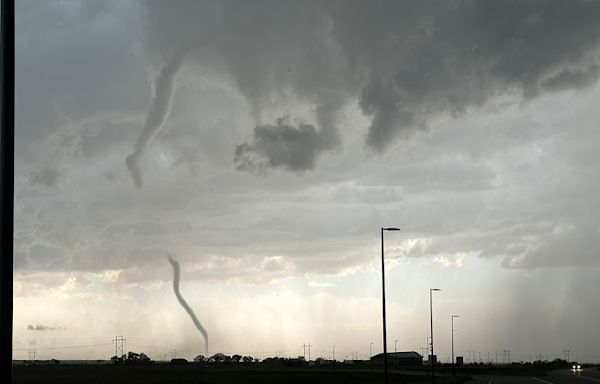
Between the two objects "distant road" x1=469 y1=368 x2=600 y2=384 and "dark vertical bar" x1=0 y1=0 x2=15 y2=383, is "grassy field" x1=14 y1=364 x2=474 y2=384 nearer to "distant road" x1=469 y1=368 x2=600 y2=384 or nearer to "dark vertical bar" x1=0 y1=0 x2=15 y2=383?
"distant road" x1=469 y1=368 x2=600 y2=384

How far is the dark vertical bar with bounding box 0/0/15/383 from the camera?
11227 mm

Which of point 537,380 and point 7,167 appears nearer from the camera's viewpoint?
point 7,167

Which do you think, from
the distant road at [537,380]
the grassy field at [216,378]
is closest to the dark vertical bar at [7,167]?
the grassy field at [216,378]

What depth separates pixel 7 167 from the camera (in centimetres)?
1152

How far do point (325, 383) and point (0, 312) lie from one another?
88167 millimetres

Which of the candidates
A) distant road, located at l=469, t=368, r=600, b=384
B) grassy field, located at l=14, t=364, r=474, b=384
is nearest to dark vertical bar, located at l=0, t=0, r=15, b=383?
grassy field, located at l=14, t=364, r=474, b=384

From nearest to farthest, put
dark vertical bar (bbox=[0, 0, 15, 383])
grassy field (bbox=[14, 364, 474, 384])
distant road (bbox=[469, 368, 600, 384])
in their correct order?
dark vertical bar (bbox=[0, 0, 15, 383])
distant road (bbox=[469, 368, 600, 384])
grassy field (bbox=[14, 364, 474, 384])

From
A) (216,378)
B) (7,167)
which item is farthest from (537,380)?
(7,167)

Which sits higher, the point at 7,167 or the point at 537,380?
the point at 7,167

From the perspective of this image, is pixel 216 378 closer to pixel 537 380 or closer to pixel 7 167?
pixel 537 380

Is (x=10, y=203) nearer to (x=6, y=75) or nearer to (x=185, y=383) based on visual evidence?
(x=6, y=75)

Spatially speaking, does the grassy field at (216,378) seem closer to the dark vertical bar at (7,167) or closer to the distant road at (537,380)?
the distant road at (537,380)

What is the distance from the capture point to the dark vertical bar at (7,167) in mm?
11227

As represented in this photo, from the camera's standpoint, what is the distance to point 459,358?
190 m
